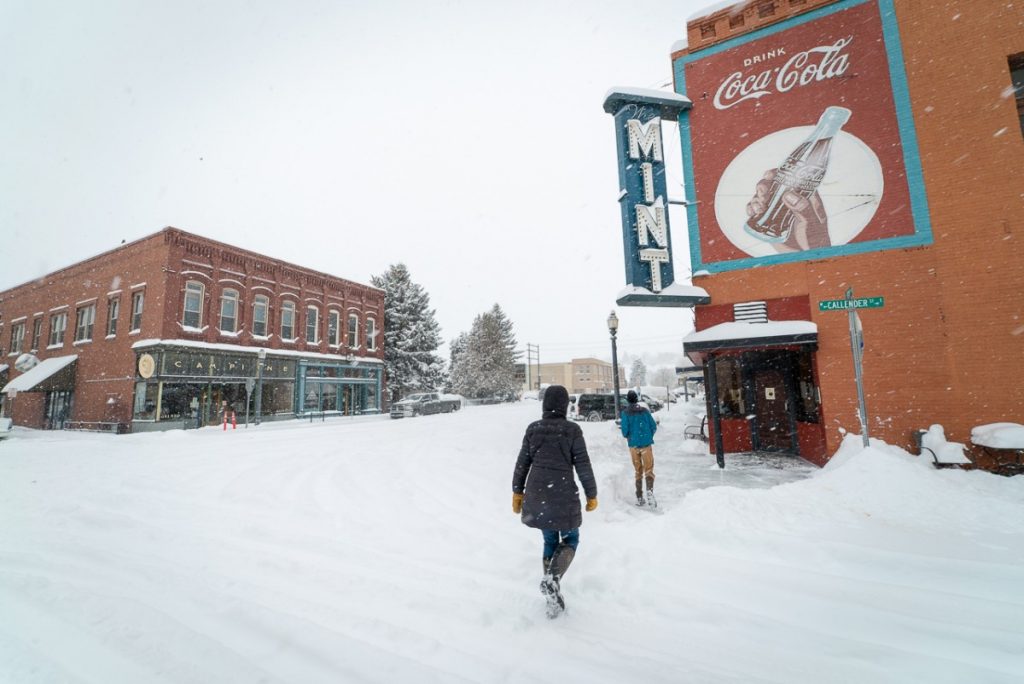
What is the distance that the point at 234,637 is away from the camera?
3105 millimetres

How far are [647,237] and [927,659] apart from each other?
9325mm

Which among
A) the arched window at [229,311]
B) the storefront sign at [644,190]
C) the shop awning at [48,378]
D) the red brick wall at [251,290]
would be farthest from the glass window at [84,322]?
the storefront sign at [644,190]

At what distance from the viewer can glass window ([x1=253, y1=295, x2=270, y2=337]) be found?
79.7ft

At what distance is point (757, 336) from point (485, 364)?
38.8 m

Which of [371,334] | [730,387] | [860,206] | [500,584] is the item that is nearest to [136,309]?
[371,334]

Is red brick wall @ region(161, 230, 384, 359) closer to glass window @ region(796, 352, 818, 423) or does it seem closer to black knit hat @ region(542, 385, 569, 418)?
black knit hat @ region(542, 385, 569, 418)

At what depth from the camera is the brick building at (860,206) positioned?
8539mm

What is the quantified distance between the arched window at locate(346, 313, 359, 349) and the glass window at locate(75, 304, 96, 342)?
13392 millimetres

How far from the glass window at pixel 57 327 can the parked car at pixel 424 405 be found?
1960cm

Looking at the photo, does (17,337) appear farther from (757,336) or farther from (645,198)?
(757,336)

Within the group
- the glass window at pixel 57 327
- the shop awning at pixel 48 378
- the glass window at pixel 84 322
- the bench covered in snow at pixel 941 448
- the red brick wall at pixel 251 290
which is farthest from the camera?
the glass window at pixel 57 327

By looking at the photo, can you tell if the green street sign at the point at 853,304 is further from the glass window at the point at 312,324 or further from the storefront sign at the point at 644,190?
the glass window at the point at 312,324

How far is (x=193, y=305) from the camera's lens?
21.5 meters

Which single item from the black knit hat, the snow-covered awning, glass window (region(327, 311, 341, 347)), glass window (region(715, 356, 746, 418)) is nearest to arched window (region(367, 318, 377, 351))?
glass window (region(327, 311, 341, 347))
